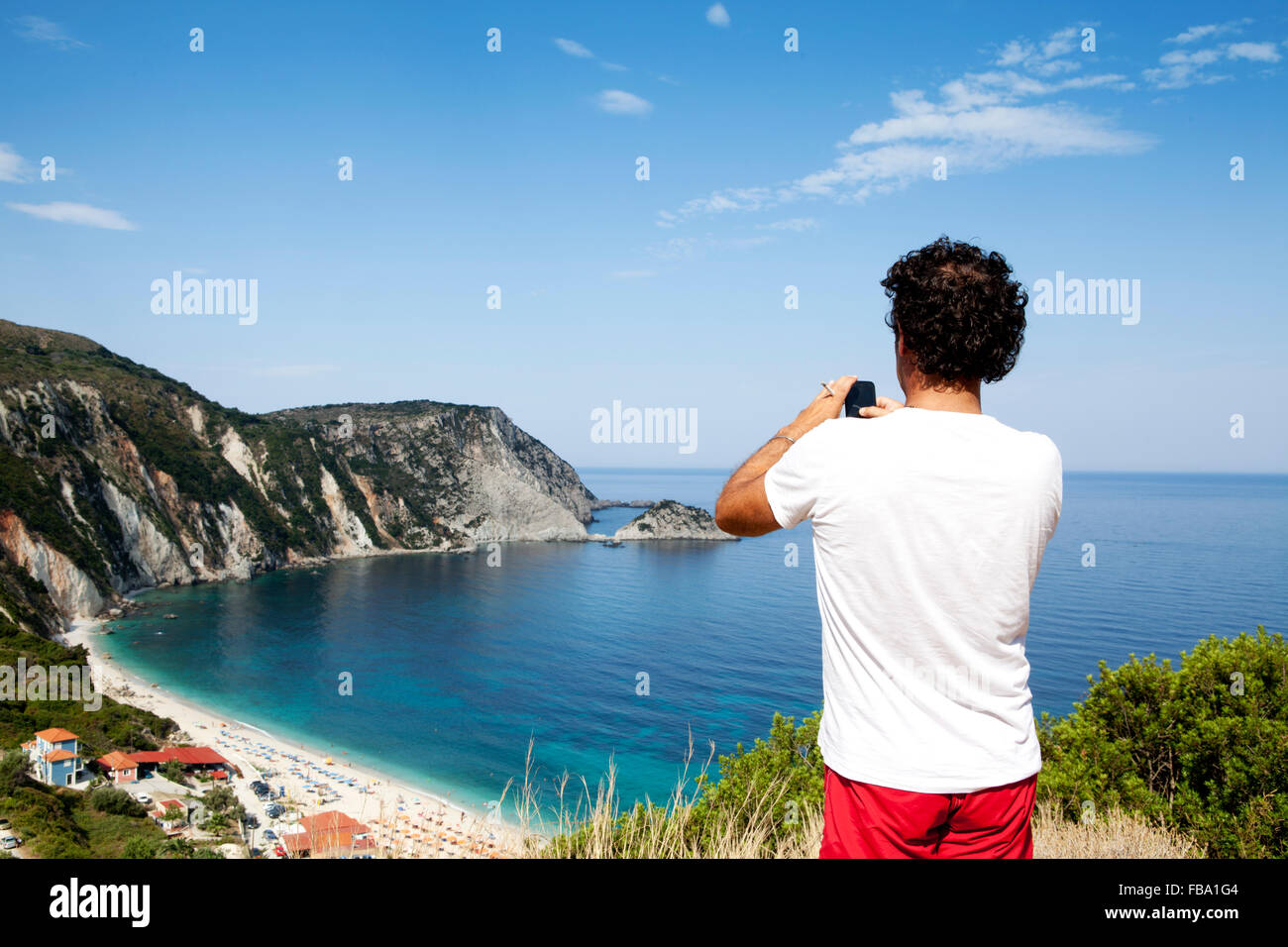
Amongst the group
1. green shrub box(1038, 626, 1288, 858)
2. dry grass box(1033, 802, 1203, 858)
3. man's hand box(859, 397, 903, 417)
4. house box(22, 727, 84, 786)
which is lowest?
house box(22, 727, 84, 786)

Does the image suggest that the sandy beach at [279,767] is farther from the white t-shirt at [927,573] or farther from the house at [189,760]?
the white t-shirt at [927,573]

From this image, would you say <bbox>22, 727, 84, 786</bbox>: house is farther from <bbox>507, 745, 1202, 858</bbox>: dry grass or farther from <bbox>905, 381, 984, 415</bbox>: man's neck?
<bbox>905, 381, 984, 415</bbox>: man's neck

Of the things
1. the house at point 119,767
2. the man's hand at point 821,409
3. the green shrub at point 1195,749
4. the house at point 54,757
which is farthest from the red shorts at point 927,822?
the house at point 119,767

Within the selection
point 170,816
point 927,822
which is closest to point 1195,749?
point 927,822

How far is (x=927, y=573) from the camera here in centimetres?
153

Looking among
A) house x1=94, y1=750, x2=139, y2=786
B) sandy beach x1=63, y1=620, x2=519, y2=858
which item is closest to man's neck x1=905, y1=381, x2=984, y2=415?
sandy beach x1=63, y1=620, x2=519, y2=858

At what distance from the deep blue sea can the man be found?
73.7 ft

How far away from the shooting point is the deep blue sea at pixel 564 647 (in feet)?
107

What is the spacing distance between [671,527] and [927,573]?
100090 mm

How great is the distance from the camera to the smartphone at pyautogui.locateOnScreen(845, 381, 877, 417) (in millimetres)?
1903

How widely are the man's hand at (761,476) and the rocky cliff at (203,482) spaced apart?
45454mm
